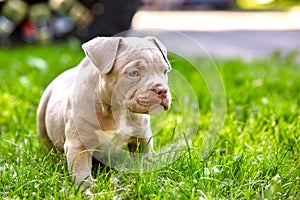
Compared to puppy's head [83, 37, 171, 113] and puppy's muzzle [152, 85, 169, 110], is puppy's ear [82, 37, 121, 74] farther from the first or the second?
puppy's muzzle [152, 85, 169, 110]

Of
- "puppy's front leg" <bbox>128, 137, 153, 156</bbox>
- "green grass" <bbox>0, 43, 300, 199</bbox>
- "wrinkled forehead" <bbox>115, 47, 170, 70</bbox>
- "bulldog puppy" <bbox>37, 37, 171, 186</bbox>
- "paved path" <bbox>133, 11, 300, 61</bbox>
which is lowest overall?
"paved path" <bbox>133, 11, 300, 61</bbox>

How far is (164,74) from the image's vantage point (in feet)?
7.93

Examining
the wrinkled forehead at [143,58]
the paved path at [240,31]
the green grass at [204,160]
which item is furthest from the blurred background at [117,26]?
the green grass at [204,160]

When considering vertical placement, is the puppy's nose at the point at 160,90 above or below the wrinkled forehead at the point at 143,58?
below

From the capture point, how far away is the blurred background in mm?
7223

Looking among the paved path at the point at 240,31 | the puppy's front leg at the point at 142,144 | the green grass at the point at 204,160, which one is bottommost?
the paved path at the point at 240,31

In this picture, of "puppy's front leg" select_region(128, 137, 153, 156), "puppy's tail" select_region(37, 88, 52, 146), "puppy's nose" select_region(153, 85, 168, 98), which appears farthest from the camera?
"puppy's tail" select_region(37, 88, 52, 146)

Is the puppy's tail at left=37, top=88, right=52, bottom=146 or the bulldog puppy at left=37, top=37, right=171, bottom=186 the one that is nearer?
the bulldog puppy at left=37, top=37, right=171, bottom=186

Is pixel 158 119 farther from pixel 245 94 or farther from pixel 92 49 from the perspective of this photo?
pixel 245 94

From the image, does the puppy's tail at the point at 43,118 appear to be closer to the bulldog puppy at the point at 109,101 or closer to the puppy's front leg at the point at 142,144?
the bulldog puppy at the point at 109,101

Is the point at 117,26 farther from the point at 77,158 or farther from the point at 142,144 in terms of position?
the point at 77,158

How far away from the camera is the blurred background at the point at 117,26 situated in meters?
7.22

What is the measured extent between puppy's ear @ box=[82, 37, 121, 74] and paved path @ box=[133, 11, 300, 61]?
4.49 m

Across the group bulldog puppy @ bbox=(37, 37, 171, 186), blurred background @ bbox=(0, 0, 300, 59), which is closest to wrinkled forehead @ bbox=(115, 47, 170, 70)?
bulldog puppy @ bbox=(37, 37, 171, 186)
